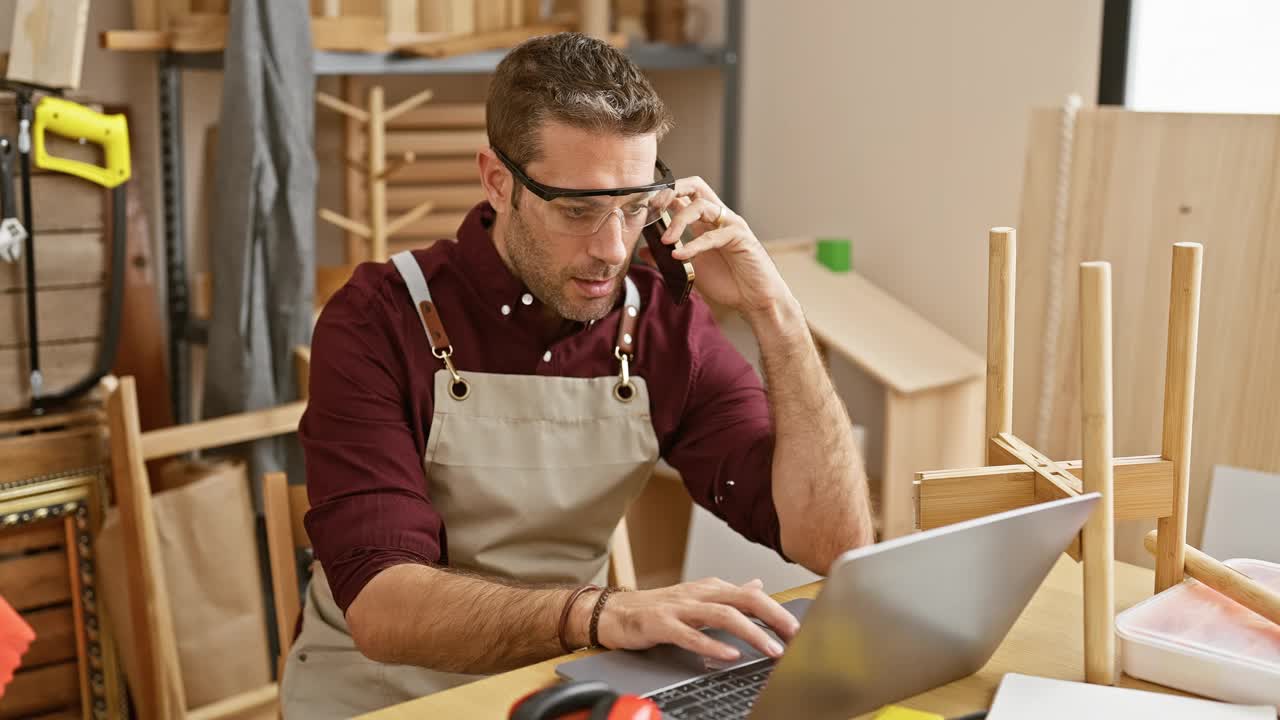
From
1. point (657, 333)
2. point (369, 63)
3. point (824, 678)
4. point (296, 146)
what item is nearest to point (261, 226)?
point (296, 146)

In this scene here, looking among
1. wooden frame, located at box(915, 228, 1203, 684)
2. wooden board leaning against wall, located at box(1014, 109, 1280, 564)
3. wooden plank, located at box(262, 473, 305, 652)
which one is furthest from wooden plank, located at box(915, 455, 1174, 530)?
wooden plank, located at box(262, 473, 305, 652)

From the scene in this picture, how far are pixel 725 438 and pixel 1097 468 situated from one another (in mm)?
647

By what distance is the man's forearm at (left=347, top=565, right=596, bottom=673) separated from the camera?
123cm

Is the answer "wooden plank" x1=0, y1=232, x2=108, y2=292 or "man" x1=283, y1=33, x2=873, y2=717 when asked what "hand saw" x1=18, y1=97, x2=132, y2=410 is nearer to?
"wooden plank" x1=0, y1=232, x2=108, y2=292

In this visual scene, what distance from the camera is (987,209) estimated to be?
2621 mm

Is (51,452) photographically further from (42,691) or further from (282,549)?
(282,549)

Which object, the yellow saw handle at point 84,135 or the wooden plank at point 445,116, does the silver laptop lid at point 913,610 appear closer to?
the yellow saw handle at point 84,135

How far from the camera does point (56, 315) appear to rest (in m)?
2.20

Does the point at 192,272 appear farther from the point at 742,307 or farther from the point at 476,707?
the point at 476,707

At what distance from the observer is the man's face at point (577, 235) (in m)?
1.40

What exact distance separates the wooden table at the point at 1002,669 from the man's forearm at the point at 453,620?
118 mm

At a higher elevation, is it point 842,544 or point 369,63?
point 369,63

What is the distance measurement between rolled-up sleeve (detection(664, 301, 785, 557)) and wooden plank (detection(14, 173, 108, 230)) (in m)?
1.16

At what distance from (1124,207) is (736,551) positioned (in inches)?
30.0
